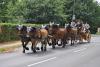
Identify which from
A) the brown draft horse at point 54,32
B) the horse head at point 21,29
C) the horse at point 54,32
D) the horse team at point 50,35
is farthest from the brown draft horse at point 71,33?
the horse head at point 21,29

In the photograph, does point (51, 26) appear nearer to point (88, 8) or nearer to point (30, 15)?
point (30, 15)

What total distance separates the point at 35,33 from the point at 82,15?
4307cm

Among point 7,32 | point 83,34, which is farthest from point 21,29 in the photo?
point 83,34

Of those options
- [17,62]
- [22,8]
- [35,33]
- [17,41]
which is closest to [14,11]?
[22,8]

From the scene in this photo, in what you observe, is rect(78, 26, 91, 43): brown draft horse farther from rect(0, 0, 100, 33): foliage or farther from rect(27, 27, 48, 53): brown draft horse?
rect(0, 0, 100, 33): foliage

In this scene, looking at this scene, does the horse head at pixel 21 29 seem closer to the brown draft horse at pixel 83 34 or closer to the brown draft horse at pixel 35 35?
the brown draft horse at pixel 35 35

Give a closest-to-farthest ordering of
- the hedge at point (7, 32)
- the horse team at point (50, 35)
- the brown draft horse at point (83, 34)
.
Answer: the horse team at point (50, 35)
the hedge at point (7, 32)
the brown draft horse at point (83, 34)

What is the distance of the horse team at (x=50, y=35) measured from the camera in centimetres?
2009

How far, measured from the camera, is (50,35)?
24109 millimetres

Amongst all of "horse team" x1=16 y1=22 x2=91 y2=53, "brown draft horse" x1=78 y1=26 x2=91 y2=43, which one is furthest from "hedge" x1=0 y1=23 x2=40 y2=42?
"brown draft horse" x1=78 y1=26 x2=91 y2=43

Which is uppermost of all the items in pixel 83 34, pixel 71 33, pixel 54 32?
pixel 54 32

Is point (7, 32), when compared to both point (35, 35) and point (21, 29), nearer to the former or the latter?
point (35, 35)

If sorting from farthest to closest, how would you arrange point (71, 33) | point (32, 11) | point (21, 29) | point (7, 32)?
Answer: point (32, 11), point (7, 32), point (71, 33), point (21, 29)

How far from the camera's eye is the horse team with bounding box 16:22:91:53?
20.1m
